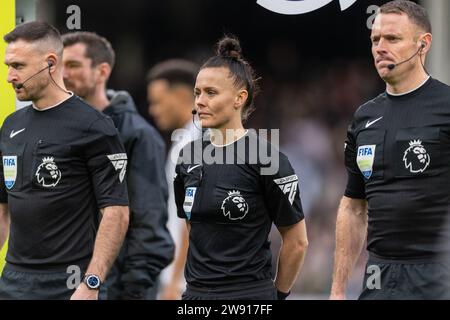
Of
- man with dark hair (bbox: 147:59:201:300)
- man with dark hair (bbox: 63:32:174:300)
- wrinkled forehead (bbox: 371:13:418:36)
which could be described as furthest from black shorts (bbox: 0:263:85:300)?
man with dark hair (bbox: 147:59:201:300)

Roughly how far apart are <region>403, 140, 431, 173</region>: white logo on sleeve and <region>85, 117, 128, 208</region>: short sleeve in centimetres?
145

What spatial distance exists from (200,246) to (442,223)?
3.79ft

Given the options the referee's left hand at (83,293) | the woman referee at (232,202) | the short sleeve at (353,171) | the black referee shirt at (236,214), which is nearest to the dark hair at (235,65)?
the woman referee at (232,202)

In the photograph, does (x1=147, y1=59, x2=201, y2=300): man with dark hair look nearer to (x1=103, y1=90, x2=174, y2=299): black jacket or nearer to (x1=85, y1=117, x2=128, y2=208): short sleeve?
(x1=103, y1=90, x2=174, y2=299): black jacket

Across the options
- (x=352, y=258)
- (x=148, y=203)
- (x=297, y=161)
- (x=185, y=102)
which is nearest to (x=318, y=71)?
(x=297, y=161)

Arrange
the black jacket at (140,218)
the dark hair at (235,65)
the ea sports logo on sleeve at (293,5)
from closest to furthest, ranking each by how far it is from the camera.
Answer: the dark hair at (235,65), the ea sports logo on sleeve at (293,5), the black jacket at (140,218)

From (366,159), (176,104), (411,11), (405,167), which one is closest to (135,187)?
(176,104)

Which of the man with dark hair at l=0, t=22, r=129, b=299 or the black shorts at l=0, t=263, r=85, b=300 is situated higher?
the man with dark hair at l=0, t=22, r=129, b=299

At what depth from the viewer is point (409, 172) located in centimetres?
471

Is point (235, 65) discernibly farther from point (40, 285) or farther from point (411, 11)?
point (40, 285)

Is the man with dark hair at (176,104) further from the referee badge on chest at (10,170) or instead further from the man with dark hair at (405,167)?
the man with dark hair at (405,167)

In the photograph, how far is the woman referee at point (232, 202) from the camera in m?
4.76

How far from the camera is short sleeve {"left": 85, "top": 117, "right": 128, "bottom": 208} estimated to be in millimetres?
5066
